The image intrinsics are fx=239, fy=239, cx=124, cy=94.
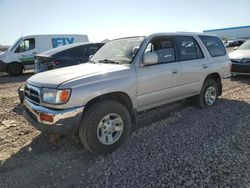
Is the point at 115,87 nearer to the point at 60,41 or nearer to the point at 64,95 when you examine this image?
the point at 64,95

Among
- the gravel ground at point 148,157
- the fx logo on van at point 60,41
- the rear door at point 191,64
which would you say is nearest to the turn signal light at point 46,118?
the gravel ground at point 148,157

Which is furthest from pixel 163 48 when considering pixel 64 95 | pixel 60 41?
pixel 60 41

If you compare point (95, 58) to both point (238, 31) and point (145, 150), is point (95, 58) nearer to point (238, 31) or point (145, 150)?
point (145, 150)

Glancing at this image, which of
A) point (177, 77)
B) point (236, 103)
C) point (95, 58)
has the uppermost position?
point (95, 58)

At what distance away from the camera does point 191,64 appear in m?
5.08

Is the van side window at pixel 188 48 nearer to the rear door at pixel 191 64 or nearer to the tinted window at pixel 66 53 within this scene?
the rear door at pixel 191 64

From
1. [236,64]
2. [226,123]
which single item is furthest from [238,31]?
[226,123]

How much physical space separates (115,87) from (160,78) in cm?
107

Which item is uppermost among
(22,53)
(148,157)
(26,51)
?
(26,51)

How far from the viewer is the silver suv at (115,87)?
333 centimetres

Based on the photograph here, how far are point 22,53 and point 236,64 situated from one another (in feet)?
34.9

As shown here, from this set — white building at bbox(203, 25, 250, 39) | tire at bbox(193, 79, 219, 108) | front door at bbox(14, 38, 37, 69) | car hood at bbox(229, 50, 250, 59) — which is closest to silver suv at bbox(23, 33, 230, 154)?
tire at bbox(193, 79, 219, 108)

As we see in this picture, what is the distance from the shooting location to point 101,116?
3537mm

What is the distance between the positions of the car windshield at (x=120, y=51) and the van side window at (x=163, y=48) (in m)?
0.28
